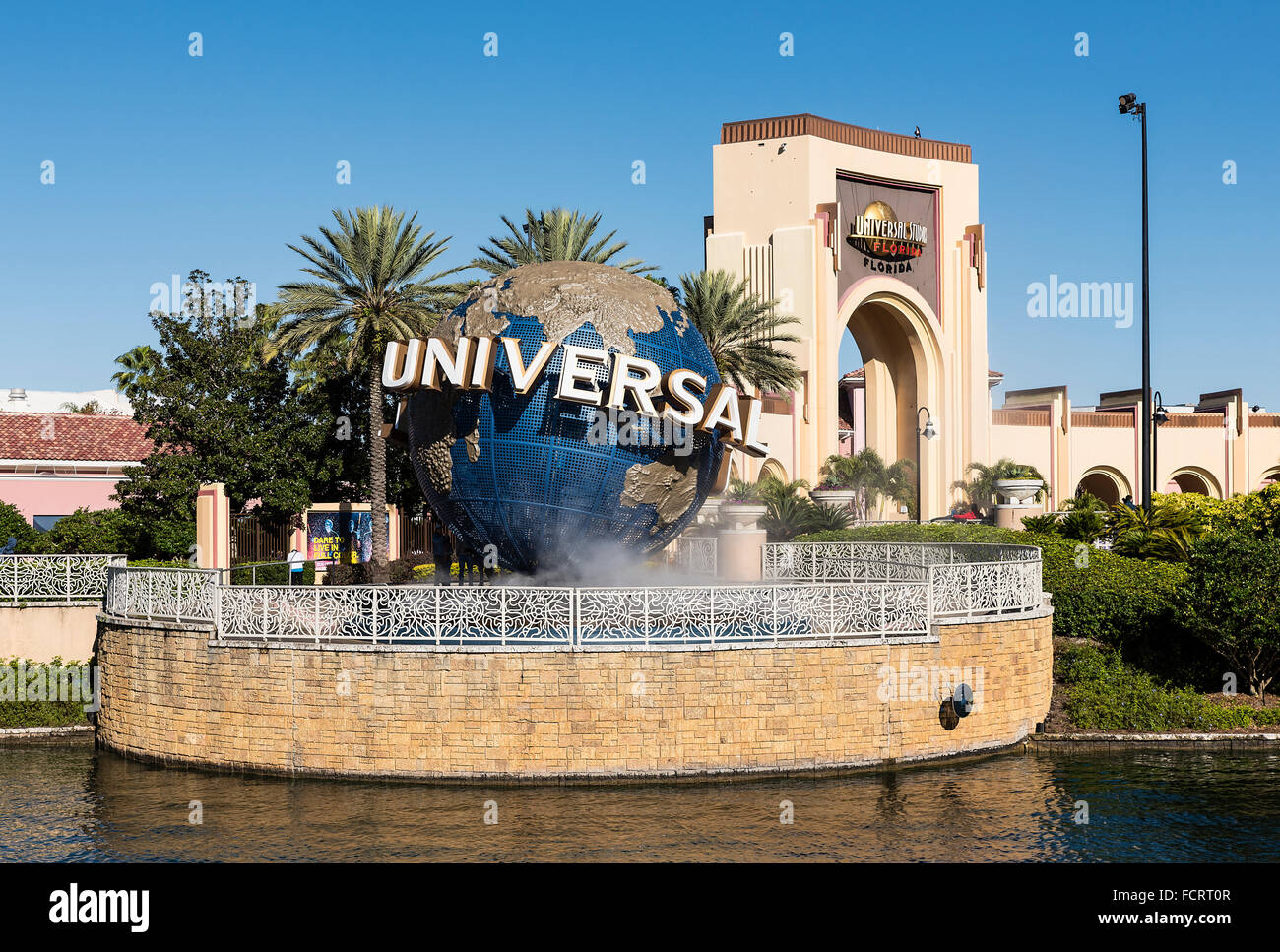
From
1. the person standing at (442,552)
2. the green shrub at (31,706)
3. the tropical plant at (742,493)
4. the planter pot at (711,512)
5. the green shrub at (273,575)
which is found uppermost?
the tropical plant at (742,493)

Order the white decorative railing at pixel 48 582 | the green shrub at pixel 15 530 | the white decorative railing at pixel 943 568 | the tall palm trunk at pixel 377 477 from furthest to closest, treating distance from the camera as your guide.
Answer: the green shrub at pixel 15 530 → the tall palm trunk at pixel 377 477 → the white decorative railing at pixel 48 582 → the white decorative railing at pixel 943 568

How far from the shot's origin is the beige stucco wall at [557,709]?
648 inches

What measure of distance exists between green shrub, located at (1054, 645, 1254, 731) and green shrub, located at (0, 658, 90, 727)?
1732cm

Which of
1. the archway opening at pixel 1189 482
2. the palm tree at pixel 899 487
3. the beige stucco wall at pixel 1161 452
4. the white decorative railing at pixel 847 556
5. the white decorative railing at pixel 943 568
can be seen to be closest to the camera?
the white decorative railing at pixel 943 568

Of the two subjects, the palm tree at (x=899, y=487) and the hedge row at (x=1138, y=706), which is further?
the palm tree at (x=899, y=487)

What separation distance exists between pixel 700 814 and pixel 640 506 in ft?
18.0

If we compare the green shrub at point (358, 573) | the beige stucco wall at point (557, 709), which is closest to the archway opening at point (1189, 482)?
the green shrub at point (358, 573)

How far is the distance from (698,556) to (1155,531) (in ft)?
37.4

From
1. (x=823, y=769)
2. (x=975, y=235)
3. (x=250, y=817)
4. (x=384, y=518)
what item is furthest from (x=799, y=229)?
(x=250, y=817)

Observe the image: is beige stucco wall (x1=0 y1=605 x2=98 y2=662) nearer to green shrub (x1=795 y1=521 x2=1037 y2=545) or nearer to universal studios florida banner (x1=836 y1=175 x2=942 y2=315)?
green shrub (x1=795 y1=521 x2=1037 y2=545)

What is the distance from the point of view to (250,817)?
15.1 metres

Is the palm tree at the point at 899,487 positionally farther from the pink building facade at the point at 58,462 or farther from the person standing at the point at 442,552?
the person standing at the point at 442,552

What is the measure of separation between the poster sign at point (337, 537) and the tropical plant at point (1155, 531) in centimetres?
2146

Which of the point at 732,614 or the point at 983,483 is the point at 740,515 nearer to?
the point at 732,614
